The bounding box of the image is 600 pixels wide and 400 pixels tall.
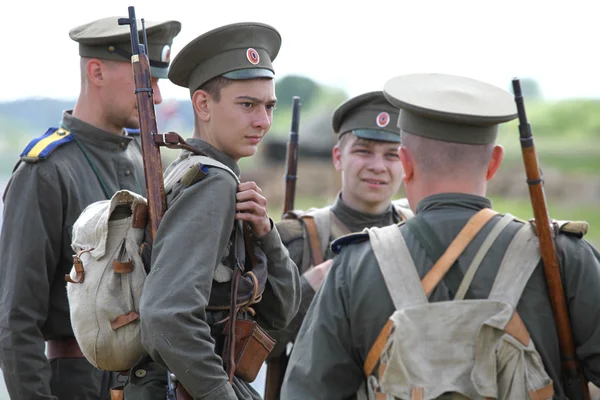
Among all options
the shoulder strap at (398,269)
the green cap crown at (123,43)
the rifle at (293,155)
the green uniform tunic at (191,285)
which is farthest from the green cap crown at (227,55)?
the rifle at (293,155)

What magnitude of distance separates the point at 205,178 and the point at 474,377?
4.14ft

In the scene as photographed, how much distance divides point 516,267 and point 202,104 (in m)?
1.55

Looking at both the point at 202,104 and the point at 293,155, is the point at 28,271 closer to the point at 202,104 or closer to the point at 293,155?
the point at 202,104

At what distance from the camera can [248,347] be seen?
3822 mm

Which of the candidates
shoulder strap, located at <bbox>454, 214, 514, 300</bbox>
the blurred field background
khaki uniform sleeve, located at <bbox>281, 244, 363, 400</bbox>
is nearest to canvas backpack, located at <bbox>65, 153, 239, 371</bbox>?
khaki uniform sleeve, located at <bbox>281, 244, 363, 400</bbox>

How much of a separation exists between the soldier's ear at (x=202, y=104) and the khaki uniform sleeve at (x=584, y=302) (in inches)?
62.6

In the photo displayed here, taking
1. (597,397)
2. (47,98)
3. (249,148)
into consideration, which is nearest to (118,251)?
(249,148)

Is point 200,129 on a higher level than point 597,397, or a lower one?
higher

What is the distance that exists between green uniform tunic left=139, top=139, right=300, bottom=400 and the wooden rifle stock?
8 centimetres

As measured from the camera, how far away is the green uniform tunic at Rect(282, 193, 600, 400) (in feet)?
10.3

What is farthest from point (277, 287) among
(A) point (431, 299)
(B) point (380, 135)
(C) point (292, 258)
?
(B) point (380, 135)

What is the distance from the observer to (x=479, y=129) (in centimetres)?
336

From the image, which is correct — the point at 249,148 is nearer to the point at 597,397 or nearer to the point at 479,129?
the point at 479,129

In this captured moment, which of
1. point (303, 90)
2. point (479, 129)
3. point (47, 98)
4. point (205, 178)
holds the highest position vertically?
point (479, 129)
